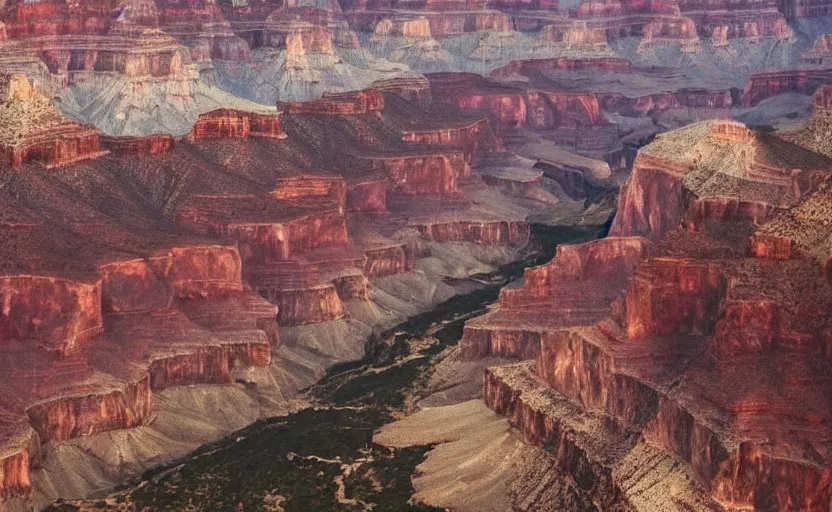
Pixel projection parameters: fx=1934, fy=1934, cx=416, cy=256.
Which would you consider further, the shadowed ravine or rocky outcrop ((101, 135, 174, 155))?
rocky outcrop ((101, 135, 174, 155))

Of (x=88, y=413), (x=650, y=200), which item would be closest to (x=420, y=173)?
(x=650, y=200)

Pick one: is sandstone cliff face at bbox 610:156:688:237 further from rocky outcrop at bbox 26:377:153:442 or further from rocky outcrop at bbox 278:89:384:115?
rocky outcrop at bbox 278:89:384:115

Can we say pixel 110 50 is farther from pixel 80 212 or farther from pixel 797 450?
pixel 797 450

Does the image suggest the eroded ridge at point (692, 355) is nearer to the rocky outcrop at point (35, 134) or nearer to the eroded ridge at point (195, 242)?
the eroded ridge at point (195, 242)

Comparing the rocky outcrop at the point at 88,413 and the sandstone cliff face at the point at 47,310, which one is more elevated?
the sandstone cliff face at the point at 47,310

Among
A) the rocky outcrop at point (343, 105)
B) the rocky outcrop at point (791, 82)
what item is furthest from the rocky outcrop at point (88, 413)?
the rocky outcrop at point (791, 82)

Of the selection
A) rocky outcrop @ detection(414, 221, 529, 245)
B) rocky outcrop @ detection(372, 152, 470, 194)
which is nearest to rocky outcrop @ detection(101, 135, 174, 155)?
rocky outcrop @ detection(372, 152, 470, 194)

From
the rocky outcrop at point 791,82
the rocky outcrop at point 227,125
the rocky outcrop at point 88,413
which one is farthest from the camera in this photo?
the rocky outcrop at point 791,82
